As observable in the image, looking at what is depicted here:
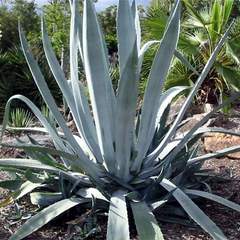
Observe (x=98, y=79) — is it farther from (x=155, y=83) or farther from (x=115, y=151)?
(x=115, y=151)

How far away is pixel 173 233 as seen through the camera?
2.79m

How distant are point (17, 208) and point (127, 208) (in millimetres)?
653

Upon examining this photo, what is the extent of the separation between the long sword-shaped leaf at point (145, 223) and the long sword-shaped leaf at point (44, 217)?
359 mm

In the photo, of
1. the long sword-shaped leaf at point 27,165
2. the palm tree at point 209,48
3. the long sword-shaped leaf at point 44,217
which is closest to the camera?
the long sword-shaped leaf at point 44,217

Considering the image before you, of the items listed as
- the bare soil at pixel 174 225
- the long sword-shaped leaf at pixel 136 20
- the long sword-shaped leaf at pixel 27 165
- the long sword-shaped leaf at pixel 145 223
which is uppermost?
the long sword-shaped leaf at pixel 136 20

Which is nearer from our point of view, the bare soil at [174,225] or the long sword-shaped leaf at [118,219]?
the long sword-shaped leaf at [118,219]

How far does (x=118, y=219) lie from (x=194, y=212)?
401mm

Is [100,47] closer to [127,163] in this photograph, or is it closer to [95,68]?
[95,68]

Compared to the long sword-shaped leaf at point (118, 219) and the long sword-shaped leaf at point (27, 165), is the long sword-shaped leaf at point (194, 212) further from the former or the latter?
the long sword-shaped leaf at point (27, 165)

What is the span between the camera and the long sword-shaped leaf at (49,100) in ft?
9.21

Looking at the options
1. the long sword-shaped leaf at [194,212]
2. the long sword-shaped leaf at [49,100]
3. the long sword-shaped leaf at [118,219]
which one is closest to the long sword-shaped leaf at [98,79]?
the long sword-shaped leaf at [49,100]

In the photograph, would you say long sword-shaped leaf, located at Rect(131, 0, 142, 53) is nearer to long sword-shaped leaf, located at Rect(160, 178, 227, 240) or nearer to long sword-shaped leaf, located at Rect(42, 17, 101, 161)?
long sword-shaped leaf, located at Rect(42, 17, 101, 161)

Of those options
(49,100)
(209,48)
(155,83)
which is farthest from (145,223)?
(209,48)

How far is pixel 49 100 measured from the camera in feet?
9.36
